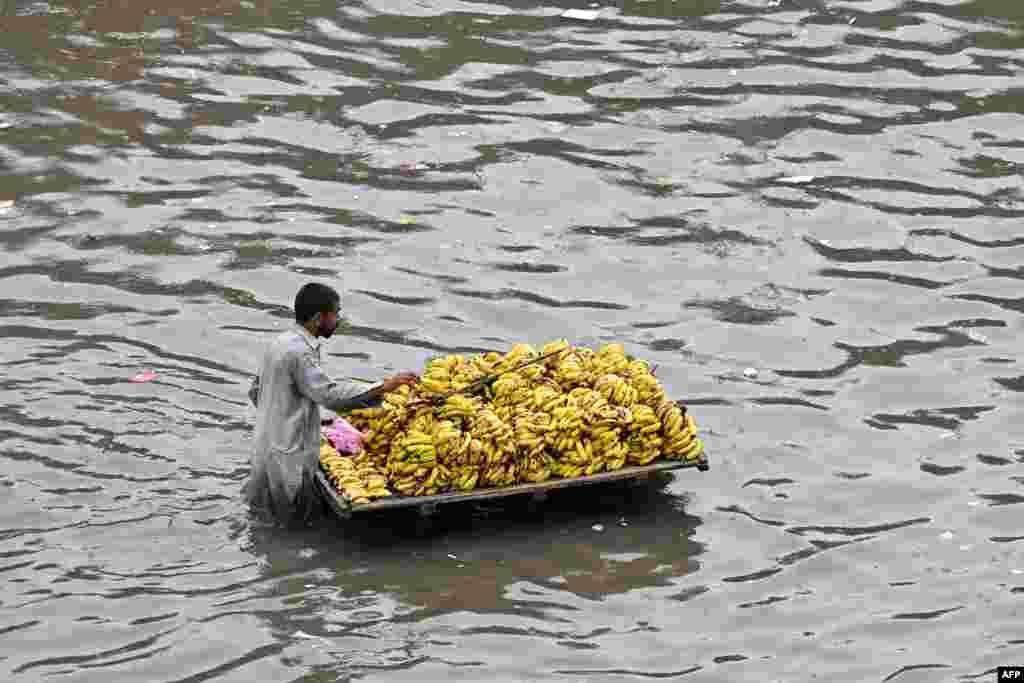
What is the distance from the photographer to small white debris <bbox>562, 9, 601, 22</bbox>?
19641mm

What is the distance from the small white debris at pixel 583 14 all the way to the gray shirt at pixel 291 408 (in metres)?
9.74

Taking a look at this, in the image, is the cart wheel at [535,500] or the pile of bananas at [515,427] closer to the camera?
the pile of bananas at [515,427]

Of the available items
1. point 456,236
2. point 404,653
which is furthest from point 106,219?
point 404,653

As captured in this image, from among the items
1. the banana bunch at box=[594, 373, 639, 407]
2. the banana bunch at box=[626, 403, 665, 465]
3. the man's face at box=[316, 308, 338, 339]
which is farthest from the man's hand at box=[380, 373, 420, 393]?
the banana bunch at box=[626, 403, 665, 465]

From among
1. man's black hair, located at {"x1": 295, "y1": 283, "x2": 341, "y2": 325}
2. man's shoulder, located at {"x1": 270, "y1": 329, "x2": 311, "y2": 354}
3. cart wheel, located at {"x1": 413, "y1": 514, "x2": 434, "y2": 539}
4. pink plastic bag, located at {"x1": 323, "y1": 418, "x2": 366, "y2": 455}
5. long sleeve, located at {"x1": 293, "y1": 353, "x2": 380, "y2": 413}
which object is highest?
man's black hair, located at {"x1": 295, "y1": 283, "x2": 341, "y2": 325}

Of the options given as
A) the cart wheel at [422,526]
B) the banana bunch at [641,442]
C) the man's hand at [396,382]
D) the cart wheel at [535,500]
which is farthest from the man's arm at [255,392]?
the banana bunch at [641,442]

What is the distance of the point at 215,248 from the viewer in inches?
583

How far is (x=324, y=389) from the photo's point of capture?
10.5m

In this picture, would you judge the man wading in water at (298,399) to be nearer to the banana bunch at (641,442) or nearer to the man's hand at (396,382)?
the man's hand at (396,382)

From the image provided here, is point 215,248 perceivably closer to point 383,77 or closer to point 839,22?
point 383,77

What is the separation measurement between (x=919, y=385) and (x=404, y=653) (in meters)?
4.99

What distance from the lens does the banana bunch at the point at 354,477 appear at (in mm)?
10414

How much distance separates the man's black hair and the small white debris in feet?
31.9

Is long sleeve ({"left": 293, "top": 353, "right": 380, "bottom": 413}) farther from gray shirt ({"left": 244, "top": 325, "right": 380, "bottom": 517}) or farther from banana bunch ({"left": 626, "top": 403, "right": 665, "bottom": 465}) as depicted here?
banana bunch ({"left": 626, "top": 403, "right": 665, "bottom": 465})
